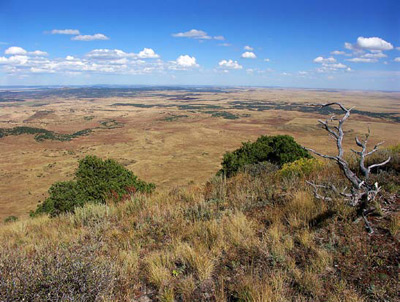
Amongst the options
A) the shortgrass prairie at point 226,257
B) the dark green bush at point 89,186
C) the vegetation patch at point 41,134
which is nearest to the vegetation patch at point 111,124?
the vegetation patch at point 41,134

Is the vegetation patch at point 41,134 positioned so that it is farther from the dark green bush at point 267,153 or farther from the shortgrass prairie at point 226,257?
the shortgrass prairie at point 226,257

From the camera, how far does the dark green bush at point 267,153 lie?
1947 centimetres

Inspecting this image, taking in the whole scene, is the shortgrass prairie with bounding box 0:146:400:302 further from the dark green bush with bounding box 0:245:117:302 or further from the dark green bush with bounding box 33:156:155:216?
the dark green bush with bounding box 33:156:155:216

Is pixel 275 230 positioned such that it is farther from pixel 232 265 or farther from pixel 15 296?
pixel 15 296

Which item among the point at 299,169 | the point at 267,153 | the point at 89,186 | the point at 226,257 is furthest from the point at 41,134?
the point at 226,257

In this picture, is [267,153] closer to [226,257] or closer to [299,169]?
[299,169]

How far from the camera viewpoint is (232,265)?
3715 millimetres

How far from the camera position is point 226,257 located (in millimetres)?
3941

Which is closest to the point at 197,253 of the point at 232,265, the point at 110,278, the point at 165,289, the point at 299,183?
the point at 232,265

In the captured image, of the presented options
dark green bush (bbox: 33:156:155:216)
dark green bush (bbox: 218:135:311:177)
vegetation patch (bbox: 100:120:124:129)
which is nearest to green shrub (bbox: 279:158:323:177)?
dark green bush (bbox: 33:156:155:216)

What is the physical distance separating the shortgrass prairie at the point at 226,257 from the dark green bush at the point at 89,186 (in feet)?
29.2

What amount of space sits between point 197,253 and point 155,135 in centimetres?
7372

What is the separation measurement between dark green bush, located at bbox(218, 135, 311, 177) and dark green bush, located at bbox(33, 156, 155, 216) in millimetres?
7010

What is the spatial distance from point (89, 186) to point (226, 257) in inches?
566
